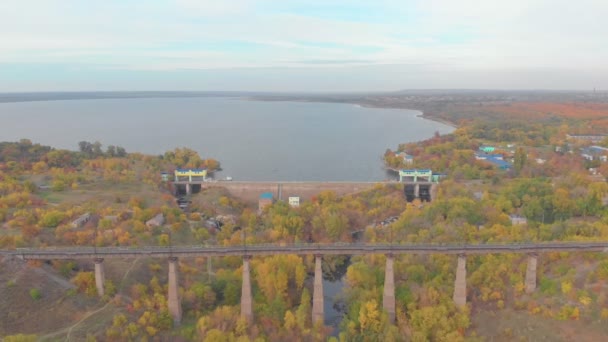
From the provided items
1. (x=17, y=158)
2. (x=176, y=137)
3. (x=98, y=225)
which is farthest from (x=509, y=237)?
(x=176, y=137)

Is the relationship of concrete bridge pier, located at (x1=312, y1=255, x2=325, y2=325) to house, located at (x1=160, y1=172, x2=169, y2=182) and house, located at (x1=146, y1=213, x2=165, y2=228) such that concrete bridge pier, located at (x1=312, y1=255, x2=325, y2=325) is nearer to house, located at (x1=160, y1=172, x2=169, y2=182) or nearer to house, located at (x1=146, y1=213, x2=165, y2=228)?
house, located at (x1=146, y1=213, x2=165, y2=228)

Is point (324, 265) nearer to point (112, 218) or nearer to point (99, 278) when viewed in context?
point (99, 278)

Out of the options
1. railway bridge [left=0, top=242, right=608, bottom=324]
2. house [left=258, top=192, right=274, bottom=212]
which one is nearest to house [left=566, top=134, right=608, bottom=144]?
house [left=258, top=192, right=274, bottom=212]

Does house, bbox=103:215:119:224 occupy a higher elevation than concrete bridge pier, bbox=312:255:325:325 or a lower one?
higher

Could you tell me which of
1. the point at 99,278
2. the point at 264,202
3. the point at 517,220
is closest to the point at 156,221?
the point at 99,278

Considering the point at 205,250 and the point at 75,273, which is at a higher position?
the point at 205,250

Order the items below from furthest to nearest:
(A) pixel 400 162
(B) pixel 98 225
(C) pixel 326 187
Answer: (A) pixel 400 162 < (C) pixel 326 187 < (B) pixel 98 225

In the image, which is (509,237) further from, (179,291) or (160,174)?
(160,174)

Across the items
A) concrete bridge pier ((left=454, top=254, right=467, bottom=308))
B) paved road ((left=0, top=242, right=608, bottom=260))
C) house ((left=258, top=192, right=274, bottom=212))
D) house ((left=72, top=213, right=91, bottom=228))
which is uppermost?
paved road ((left=0, top=242, right=608, bottom=260))

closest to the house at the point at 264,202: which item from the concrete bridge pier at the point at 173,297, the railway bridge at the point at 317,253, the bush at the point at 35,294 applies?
the railway bridge at the point at 317,253
